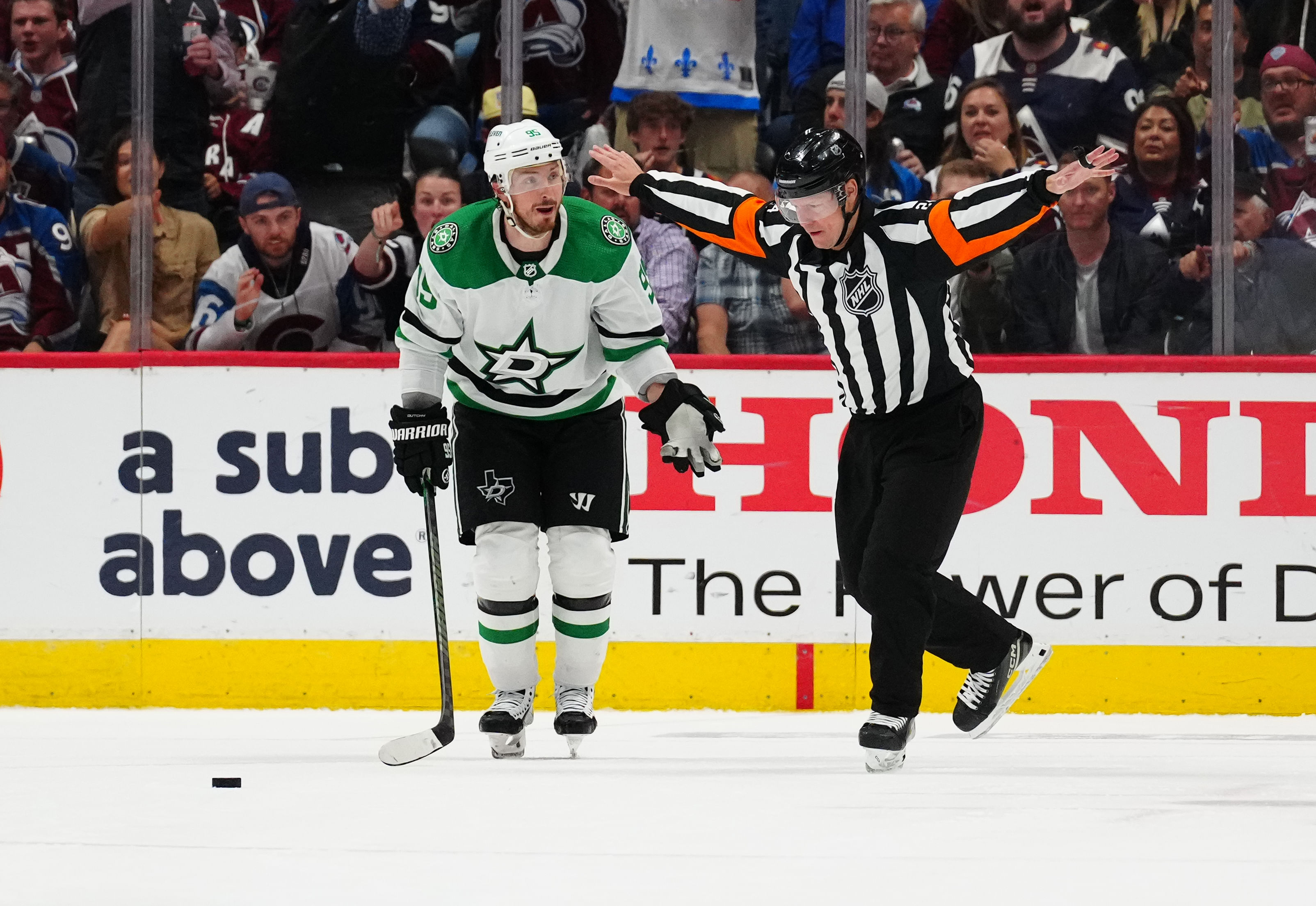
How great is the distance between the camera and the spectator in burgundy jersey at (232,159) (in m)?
4.87

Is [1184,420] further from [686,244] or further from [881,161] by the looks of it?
[686,244]

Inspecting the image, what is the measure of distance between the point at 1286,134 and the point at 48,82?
3.72 m

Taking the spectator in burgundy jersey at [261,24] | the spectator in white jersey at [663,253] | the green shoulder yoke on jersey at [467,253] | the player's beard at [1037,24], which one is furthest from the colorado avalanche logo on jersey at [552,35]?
the green shoulder yoke on jersey at [467,253]

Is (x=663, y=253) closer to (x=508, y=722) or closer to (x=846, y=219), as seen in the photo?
(x=846, y=219)

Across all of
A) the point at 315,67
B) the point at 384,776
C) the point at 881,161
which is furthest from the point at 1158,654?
the point at 315,67

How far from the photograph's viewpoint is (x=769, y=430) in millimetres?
4672

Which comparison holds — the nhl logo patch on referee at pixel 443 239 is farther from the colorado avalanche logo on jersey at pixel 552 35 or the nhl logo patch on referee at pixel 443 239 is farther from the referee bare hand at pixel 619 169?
the colorado avalanche logo on jersey at pixel 552 35

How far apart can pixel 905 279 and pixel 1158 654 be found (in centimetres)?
167

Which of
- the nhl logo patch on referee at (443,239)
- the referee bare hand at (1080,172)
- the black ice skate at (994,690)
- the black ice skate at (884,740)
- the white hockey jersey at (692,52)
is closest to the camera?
the referee bare hand at (1080,172)

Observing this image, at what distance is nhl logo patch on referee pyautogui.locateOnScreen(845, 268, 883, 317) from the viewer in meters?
3.53

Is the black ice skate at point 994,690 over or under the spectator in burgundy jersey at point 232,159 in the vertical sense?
under

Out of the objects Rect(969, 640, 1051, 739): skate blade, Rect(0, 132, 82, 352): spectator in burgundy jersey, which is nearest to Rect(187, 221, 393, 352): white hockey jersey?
Rect(0, 132, 82, 352): spectator in burgundy jersey

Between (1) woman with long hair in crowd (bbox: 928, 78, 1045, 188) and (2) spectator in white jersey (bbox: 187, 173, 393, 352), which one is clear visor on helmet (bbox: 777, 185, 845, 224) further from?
(2) spectator in white jersey (bbox: 187, 173, 393, 352)

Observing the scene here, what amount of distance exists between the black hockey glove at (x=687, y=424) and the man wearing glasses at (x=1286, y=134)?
2193mm
